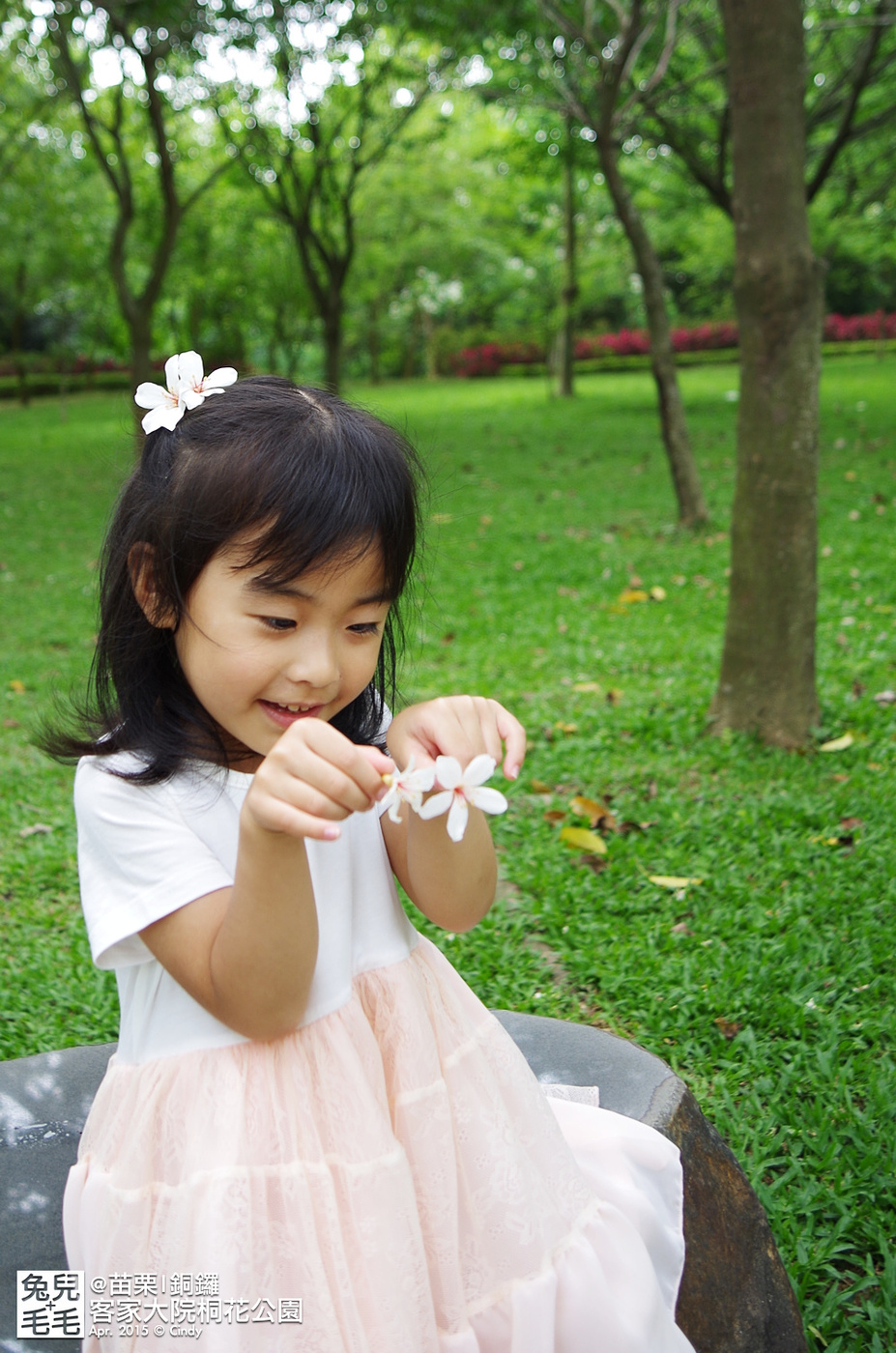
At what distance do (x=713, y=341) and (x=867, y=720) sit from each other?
25.6 meters

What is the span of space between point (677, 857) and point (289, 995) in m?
2.34

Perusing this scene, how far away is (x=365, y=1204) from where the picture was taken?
1.30 m

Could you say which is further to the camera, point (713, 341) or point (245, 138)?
point (713, 341)

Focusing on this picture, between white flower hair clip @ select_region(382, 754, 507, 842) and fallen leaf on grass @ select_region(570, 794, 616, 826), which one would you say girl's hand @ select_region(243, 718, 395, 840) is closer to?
white flower hair clip @ select_region(382, 754, 507, 842)

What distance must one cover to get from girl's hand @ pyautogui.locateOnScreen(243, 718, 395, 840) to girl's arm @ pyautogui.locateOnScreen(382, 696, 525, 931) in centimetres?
9

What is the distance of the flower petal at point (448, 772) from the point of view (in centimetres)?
110

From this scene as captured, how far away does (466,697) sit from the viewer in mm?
1386

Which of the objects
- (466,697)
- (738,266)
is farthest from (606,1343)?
(738,266)

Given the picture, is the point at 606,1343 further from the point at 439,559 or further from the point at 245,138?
the point at 245,138

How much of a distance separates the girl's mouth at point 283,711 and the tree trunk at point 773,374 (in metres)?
3.03

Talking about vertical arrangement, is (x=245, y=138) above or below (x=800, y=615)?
above

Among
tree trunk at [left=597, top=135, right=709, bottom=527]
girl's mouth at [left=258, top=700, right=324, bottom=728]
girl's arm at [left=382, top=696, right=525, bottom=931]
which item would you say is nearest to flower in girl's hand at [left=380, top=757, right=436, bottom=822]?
girl's arm at [left=382, top=696, right=525, bottom=931]

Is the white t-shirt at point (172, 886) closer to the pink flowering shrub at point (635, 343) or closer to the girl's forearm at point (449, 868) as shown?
the girl's forearm at point (449, 868)

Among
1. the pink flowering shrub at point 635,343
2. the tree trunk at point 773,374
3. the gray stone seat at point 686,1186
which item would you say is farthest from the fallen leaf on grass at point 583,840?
the pink flowering shrub at point 635,343
